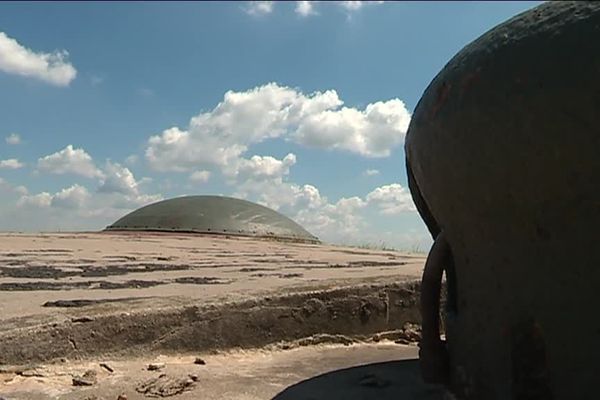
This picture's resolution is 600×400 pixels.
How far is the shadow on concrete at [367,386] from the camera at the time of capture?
8.78 ft

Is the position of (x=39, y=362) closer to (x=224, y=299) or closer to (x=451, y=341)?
(x=224, y=299)

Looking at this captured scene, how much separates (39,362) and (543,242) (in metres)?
2.06

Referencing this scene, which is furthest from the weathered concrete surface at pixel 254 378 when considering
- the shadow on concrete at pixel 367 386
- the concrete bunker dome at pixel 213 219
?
the concrete bunker dome at pixel 213 219

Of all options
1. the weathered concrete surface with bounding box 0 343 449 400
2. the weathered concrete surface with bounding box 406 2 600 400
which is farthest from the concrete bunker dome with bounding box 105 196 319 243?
the weathered concrete surface with bounding box 406 2 600 400

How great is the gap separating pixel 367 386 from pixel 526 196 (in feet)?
4.25

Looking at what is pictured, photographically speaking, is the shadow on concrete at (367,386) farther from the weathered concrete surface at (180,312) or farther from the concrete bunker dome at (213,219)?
the concrete bunker dome at (213,219)

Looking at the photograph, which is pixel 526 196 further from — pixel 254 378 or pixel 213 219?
pixel 213 219

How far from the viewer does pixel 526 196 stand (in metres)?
1.88

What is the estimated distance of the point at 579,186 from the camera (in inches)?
69.4

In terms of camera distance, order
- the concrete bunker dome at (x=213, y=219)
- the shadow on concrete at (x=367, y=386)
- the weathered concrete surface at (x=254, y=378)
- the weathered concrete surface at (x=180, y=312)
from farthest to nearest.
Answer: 1. the concrete bunker dome at (x=213, y=219)
2. the weathered concrete surface at (x=180, y=312)
3. the shadow on concrete at (x=367, y=386)
4. the weathered concrete surface at (x=254, y=378)

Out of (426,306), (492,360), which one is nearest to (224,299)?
(426,306)

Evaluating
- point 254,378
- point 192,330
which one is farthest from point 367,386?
point 192,330

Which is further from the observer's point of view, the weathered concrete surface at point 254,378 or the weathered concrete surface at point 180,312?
the weathered concrete surface at point 180,312

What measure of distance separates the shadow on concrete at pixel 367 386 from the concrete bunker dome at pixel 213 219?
16.6 metres
